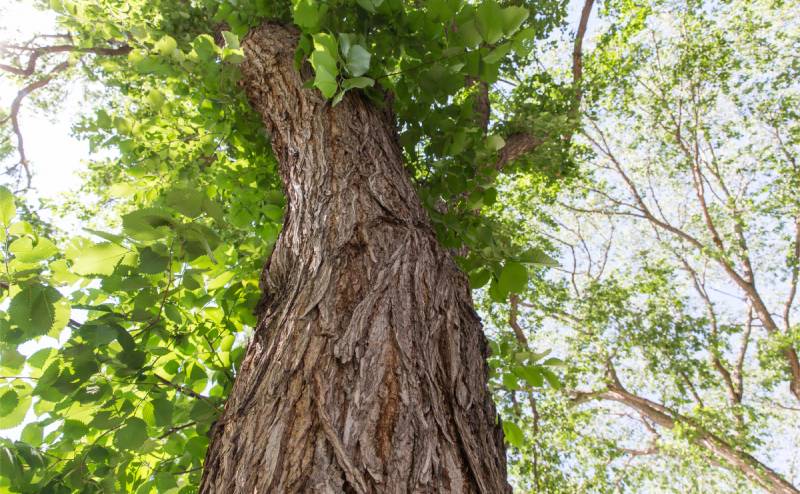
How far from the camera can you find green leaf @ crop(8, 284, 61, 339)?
875mm

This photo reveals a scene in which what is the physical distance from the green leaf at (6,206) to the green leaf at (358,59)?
36.1 inches

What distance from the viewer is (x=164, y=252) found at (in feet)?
3.34

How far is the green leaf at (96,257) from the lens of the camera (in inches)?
39.2

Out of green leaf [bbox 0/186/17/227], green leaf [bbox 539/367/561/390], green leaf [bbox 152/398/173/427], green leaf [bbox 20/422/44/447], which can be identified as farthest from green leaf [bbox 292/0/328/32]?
green leaf [bbox 20/422/44/447]

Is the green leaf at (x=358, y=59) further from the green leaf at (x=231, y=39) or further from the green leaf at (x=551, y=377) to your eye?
the green leaf at (x=551, y=377)

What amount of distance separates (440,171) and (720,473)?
30.9ft

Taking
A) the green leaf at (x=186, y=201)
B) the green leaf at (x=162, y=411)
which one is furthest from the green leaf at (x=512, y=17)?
the green leaf at (x=162, y=411)

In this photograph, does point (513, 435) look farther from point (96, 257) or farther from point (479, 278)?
point (96, 257)

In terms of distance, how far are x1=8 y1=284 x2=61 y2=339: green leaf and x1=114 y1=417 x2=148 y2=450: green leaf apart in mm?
360

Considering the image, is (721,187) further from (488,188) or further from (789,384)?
(488,188)

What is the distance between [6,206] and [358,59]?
96 centimetres

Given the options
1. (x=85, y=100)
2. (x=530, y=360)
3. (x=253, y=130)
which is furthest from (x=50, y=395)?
(x=85, y=100)

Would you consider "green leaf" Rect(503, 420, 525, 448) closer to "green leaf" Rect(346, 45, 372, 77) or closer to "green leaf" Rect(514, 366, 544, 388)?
"green leaf" Rect(514, 366, 544, 388)

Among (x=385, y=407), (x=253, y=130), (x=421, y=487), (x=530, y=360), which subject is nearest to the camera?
(x=421, y=487)
